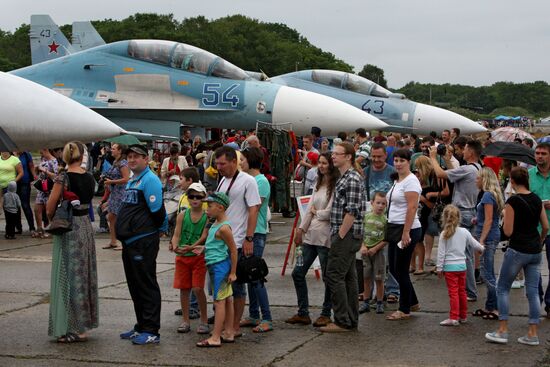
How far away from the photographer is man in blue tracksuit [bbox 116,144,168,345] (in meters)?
7.32

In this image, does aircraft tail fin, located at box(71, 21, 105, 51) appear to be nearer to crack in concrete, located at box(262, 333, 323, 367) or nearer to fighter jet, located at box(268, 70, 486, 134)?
fighter jet, located at box(268, 70, 486, 134)

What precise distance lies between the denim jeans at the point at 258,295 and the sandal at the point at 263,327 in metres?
0.04

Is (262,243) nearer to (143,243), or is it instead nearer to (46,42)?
(143,243)

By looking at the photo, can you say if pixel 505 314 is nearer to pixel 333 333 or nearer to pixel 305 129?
pixel 333 333

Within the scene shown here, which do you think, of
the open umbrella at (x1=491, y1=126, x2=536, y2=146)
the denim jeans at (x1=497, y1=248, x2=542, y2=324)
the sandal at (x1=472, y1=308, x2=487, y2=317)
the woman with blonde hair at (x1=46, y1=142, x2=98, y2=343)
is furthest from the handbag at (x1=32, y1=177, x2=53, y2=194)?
the open umbrella at (x1=491, y1=126, x2=536, y2=146)

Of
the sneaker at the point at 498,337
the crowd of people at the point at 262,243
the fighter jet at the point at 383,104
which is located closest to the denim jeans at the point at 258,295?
the crowd of people at the point at 262,243

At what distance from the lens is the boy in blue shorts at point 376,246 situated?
28.3 feet

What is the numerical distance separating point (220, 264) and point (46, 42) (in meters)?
24.7

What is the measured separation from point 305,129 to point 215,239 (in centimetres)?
1379

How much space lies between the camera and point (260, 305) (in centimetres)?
784

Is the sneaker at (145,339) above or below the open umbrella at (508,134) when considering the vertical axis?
below

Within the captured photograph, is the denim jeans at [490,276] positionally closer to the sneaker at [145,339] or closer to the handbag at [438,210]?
the handbag at [438,210]

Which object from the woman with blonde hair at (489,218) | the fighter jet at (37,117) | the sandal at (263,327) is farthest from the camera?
the woman with blonde hair at (489,218)

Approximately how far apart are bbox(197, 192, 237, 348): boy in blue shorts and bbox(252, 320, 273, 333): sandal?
43 cm
